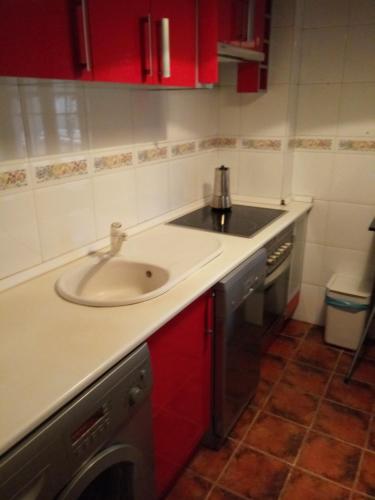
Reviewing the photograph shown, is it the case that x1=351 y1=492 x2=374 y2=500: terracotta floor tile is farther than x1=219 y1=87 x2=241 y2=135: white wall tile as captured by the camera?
No

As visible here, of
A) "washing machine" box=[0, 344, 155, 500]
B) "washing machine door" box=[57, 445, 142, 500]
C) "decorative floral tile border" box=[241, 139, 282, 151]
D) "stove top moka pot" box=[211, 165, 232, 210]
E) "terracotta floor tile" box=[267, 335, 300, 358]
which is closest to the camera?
"washing machine" box=[0, 344, 155, 500]

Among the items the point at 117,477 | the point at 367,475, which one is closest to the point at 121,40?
the point at 117,477

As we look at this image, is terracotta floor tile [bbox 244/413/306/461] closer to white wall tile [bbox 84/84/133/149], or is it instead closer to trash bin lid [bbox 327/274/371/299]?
trash bin lid [bbox 327/274/371/299]

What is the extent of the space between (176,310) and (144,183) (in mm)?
873

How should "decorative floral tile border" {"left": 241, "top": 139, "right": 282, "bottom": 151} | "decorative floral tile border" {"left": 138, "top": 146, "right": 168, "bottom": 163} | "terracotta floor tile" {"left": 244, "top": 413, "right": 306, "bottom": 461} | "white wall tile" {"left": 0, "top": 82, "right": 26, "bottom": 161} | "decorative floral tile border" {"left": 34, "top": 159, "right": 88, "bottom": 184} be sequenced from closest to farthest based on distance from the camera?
"white wall tile" {"left": 0, "top": 82, "right": 26, "bottom": 161} < "decorative floral tile border" {"left": 34, "top": 159, "right": 88, "bottom": 184} < "terracotta floor tile" {"left": 244, "top": 413, "right": 306, "bottom": 461} < "decorative floral tile border" {"left": 138, "top": 146, "right": 168, "bottom": 163} < "decorative floral tile border" {"left": 241, "top": 139, "right": 282, "bottom": 151}

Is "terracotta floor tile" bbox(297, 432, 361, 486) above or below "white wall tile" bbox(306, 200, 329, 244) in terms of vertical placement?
below

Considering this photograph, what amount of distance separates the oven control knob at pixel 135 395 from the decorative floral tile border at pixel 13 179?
74 centimetres

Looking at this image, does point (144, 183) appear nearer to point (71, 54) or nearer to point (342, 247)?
point (71, 54)

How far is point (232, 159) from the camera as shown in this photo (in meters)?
2.43

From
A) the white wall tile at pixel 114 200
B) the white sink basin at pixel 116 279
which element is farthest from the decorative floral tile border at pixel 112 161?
the white sink basin at pixel 116 279

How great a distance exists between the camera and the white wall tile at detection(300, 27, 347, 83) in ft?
6.88

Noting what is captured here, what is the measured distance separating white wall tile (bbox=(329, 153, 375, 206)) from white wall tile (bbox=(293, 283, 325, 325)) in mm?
617

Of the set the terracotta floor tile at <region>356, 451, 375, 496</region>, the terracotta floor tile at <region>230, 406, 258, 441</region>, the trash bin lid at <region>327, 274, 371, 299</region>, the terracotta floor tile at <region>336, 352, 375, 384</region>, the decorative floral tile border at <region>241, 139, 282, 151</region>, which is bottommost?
the terracotta floor tile at <region>356, 451, 375, 496</region>

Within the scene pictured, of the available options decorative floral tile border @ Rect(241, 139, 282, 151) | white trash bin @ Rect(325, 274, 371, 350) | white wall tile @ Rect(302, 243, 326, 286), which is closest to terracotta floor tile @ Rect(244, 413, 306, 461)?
white trash bin @ Rect(325, 274, 371, 350)
